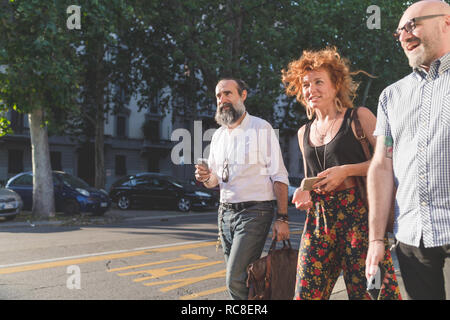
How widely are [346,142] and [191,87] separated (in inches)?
846

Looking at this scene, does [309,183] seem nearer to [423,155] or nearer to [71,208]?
[423,155]

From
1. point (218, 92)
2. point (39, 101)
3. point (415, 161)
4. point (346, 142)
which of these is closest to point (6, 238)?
point (39, 101)

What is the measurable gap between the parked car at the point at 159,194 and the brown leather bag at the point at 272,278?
14.9 metres

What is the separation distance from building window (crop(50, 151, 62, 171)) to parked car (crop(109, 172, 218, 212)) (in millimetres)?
17325

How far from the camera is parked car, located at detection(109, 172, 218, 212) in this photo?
18.0 m

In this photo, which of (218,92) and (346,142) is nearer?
(346,142)

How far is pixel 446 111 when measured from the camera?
5.90 feet

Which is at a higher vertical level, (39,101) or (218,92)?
(39,101)

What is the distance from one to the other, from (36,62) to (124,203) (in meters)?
8.49

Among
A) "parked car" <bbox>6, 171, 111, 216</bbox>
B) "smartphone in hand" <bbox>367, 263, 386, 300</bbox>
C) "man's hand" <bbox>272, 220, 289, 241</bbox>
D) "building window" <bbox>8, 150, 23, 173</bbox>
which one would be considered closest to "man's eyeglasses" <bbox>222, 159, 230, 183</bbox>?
"man's hand" <bbox>272, 220, 289, 241</bbox>

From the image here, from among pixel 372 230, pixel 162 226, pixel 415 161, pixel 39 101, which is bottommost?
pixel 162 226

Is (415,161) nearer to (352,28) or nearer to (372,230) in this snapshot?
(372,230)

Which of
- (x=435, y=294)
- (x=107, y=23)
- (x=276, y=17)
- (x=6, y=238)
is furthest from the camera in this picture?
(x=276, y=17)

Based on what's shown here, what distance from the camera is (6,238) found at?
9.77 meters
